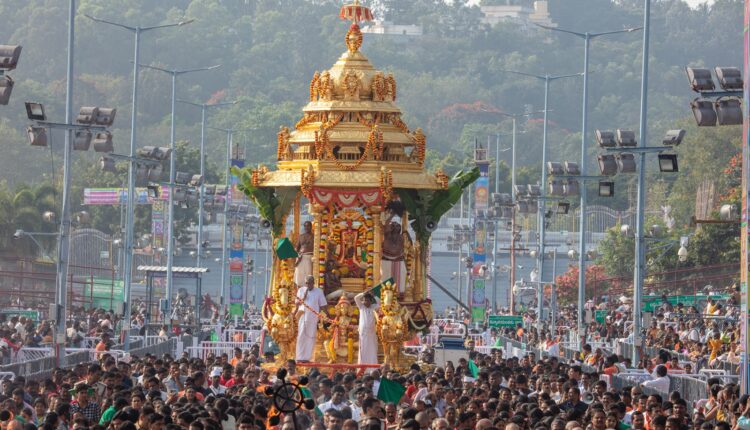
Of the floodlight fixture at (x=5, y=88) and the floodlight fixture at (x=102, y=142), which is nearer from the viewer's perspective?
the floodlight fixture at (x=5, y=88)

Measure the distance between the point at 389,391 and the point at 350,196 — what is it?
12.4 metres

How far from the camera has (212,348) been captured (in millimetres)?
40344

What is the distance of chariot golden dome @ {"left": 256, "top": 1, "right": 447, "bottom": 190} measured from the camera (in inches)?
1416

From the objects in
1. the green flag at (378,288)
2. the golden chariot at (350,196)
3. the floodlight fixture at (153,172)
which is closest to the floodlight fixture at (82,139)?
the golden chariot at (350,196)

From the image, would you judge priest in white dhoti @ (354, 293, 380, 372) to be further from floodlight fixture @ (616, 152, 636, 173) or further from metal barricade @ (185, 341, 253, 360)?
floodlight fixture @ (616, 152, 636, 173)

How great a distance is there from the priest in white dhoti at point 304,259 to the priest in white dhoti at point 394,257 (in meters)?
Result: 1.30

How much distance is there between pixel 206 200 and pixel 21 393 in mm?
44616

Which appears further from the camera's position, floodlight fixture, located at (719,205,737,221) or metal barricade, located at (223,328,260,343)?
metal barricade, located at (223,328,260,343)

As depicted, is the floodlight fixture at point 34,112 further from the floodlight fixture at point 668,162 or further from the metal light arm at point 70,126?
the floodlight fixture at point 668,162

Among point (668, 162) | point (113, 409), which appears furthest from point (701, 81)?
point (113, 409)

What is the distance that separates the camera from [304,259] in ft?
119

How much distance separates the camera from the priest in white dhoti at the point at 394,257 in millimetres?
36375

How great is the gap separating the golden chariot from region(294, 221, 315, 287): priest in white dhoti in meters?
0.15

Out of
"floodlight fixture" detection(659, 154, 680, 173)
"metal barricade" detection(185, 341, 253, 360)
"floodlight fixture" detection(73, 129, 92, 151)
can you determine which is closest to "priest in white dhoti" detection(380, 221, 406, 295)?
"floodlight fixture" detection(659, 154, 680, 173)
